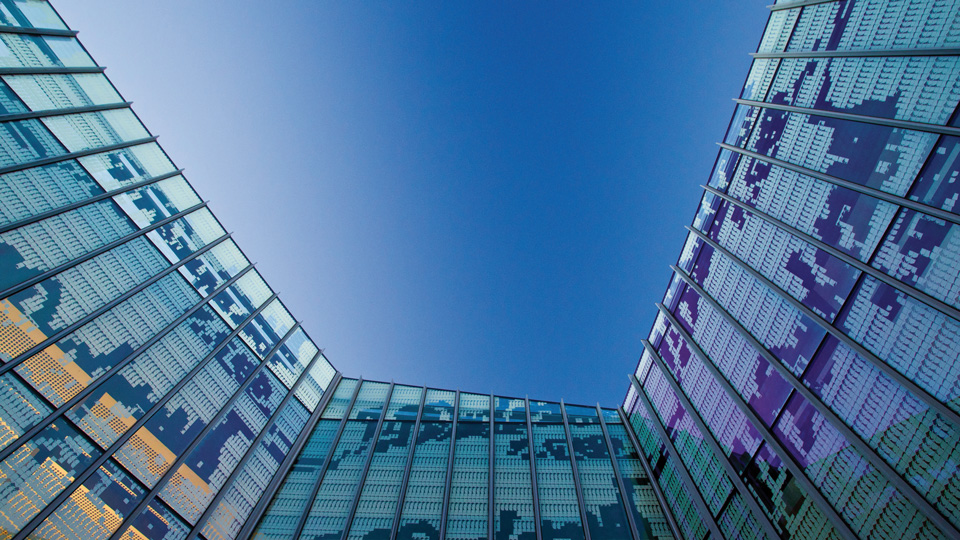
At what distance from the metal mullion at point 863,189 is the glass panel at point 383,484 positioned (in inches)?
595

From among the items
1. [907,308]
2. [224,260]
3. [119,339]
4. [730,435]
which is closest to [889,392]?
[907,308]

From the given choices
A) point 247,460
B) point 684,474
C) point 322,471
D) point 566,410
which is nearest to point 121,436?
point 247,460

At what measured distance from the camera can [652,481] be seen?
14688 millimetres

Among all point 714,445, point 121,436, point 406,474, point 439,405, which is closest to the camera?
point 121,436

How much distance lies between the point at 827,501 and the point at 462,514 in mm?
9374

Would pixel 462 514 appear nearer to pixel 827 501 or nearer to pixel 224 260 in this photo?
pixel 827 501

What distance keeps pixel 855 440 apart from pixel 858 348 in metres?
1.90

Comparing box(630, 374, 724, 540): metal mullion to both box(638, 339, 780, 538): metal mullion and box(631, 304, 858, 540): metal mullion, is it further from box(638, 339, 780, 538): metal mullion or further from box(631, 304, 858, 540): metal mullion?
box(631, 304, 858, 540): metal mullion

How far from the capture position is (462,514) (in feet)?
43.6

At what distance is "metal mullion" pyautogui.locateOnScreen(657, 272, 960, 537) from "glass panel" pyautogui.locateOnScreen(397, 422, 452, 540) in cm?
1051

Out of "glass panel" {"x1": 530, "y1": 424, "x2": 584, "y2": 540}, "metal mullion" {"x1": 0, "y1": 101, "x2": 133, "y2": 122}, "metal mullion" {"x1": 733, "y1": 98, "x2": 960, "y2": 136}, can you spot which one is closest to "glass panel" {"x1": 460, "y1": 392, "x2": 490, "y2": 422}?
"glass panel" {"x1": 530, "y1": 424, "x2": 584, "y2": 540}

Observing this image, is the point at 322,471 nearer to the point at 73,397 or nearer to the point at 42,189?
the point at 73,397

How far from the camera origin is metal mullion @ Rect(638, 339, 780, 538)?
1031 centimetres

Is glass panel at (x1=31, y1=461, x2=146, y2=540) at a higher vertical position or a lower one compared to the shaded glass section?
higher
